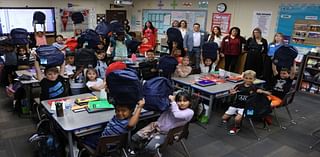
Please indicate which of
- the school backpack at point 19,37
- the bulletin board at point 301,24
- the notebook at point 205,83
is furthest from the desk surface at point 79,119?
the bulletin board at point 301,24

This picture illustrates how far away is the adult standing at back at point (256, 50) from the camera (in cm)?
610

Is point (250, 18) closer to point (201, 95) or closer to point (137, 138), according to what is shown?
point (201, 95)

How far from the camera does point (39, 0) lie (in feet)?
28.3

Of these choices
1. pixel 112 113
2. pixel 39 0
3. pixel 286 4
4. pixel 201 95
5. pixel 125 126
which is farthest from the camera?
pixel 39 0

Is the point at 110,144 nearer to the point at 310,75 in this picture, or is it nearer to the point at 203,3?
the point at 310,75

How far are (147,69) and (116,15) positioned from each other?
238 inches

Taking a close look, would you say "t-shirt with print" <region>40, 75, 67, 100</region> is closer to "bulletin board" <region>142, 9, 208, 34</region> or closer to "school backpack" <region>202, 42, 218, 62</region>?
"school backpack" <region>202, 42, 218, 62</region>

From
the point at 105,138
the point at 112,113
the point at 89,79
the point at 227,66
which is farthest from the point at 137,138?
the point at 227,66

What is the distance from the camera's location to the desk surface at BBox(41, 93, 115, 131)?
263cm

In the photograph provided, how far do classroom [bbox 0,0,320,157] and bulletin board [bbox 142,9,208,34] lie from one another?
0.19 feet

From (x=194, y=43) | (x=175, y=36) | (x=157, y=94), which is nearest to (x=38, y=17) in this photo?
(x=175, y=36)

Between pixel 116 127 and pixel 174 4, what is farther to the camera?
pixel 174 4

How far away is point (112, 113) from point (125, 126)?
15.9 inches

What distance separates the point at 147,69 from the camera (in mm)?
5188
